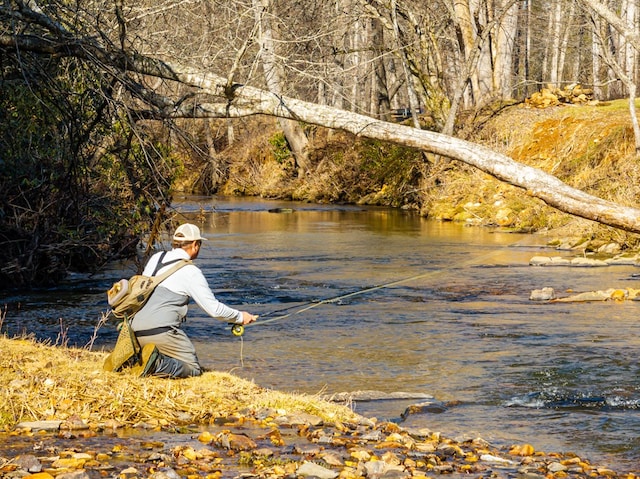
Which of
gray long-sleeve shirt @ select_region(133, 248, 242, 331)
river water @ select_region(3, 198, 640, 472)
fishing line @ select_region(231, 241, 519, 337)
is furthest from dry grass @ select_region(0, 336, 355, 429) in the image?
fishing line @ select_region(231, 241, 519, 337)

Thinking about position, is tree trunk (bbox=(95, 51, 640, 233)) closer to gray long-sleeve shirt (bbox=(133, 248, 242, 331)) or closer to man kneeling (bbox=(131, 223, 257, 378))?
man kneeling (bbox=(131, 223, 257, 378))

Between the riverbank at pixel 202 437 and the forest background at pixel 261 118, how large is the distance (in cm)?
250

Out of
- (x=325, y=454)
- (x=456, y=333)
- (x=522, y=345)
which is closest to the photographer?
(x=325, y=454)

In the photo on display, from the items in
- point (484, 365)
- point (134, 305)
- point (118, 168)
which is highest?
point (118, 168)

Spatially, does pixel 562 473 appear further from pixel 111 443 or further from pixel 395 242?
pixel 395 242

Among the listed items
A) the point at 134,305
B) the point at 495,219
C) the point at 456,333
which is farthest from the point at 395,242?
the point at 134,305

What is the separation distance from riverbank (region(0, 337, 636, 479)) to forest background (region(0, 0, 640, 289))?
2.50 metres

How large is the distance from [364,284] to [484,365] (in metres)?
6.25

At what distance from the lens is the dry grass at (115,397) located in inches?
274

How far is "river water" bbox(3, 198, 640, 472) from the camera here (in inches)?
332

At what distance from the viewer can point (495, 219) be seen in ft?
86.6

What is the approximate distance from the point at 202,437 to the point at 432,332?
6070 millimetres

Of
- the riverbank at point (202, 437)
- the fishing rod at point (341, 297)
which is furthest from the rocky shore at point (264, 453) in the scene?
the fishing rod at point (341, 297)

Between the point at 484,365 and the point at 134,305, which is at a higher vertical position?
the point at 134,305
